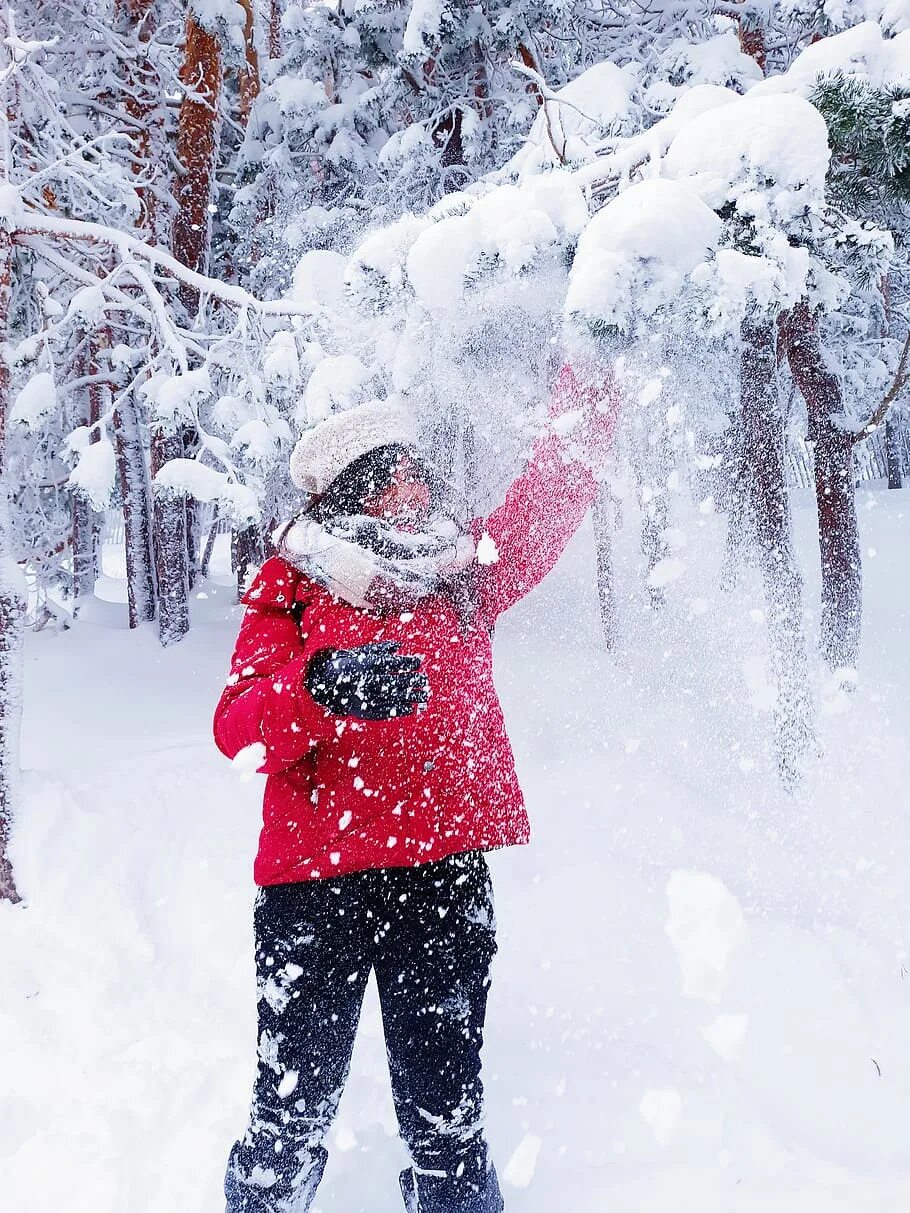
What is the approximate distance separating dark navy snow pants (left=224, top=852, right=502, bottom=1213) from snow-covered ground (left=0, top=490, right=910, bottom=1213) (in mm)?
580

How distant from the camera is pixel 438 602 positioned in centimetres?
210

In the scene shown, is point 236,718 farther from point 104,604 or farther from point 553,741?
point 104,604

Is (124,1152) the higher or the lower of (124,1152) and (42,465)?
the lower

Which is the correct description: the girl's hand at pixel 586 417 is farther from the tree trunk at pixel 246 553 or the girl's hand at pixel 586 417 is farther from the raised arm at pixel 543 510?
the tree trunk at pixel 246 553

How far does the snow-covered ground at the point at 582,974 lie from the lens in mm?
2545

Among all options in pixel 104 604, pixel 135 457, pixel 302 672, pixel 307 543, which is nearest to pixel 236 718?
pixel 302 672

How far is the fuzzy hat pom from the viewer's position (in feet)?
7.05

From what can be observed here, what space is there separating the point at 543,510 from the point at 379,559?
1.56 feet

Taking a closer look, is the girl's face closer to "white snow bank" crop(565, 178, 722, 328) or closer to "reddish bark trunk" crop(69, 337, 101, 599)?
"white snow bank" crop(565, 178, 722, 328)

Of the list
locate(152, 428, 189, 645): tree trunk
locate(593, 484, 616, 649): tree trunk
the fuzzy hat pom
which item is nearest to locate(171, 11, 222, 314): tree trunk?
locate(152, 428, 189, 645): tree trunk

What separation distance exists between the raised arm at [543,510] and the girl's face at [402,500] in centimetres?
19

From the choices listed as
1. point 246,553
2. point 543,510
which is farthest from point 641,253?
point 246,553

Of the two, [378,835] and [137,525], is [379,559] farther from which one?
[137,525]

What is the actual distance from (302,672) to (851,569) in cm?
561
